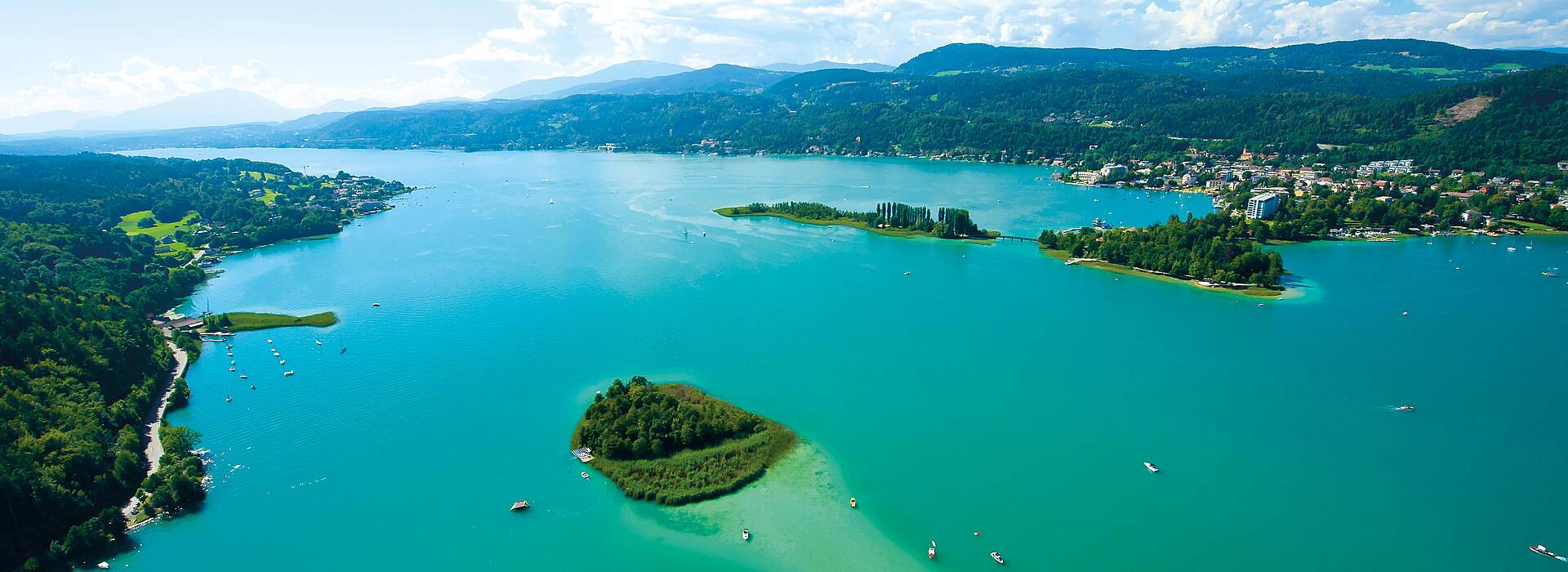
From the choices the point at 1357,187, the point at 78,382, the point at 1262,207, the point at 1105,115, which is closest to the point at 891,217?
the point at 1262,207

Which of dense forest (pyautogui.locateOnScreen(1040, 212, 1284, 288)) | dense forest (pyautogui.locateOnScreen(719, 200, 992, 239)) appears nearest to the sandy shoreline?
dense forest (pyautogui.locateOnScreen(719, 200, 992, 239))

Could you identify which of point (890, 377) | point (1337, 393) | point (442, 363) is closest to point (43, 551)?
point (442, 363)

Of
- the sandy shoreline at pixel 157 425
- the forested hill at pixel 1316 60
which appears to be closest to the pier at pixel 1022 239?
the sandy shoreline at pixel 157 425

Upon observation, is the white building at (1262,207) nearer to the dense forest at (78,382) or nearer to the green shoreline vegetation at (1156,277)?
the green shoreline vegetation at (1156,277)

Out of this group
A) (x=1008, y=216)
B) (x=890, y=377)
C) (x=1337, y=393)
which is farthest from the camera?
(x=1008, y=216)

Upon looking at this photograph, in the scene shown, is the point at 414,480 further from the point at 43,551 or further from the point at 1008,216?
the point at 1008,216

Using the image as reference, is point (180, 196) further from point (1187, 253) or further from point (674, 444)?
point (1187, 253)
